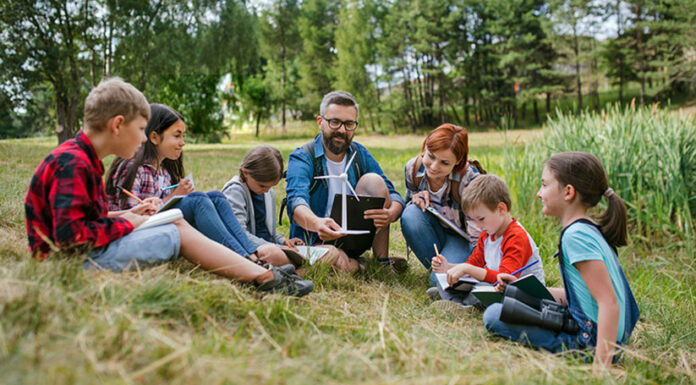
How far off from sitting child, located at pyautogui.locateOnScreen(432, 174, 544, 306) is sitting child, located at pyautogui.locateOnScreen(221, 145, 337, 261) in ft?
3.04

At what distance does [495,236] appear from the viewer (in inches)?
112

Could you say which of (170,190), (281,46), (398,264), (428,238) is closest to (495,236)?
(428,238)

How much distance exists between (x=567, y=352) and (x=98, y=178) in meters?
2.20

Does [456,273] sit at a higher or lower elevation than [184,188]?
lower

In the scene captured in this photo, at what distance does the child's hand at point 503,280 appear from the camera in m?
2.52

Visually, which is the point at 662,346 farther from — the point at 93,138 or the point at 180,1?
the point at 180,1

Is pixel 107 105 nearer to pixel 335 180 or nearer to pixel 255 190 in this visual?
pixel 255 190

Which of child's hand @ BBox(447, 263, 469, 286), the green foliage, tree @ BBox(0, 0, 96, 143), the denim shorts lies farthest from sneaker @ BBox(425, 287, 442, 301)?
the green foliage

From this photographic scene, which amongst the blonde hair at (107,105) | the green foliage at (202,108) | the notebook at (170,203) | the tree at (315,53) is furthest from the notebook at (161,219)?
the tree at (315,53)

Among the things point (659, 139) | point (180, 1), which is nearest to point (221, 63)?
point (180, 1)

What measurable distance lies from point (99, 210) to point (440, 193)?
7.14 ft

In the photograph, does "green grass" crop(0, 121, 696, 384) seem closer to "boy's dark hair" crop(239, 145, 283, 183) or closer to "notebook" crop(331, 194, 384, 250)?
"notebook" crop(331, 194, 384, 250)

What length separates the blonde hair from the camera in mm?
2014

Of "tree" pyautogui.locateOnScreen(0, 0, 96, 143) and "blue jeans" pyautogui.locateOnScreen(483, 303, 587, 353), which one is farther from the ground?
"tree" pyautogui.locateOnScreen(0, 0, 96, 143)
